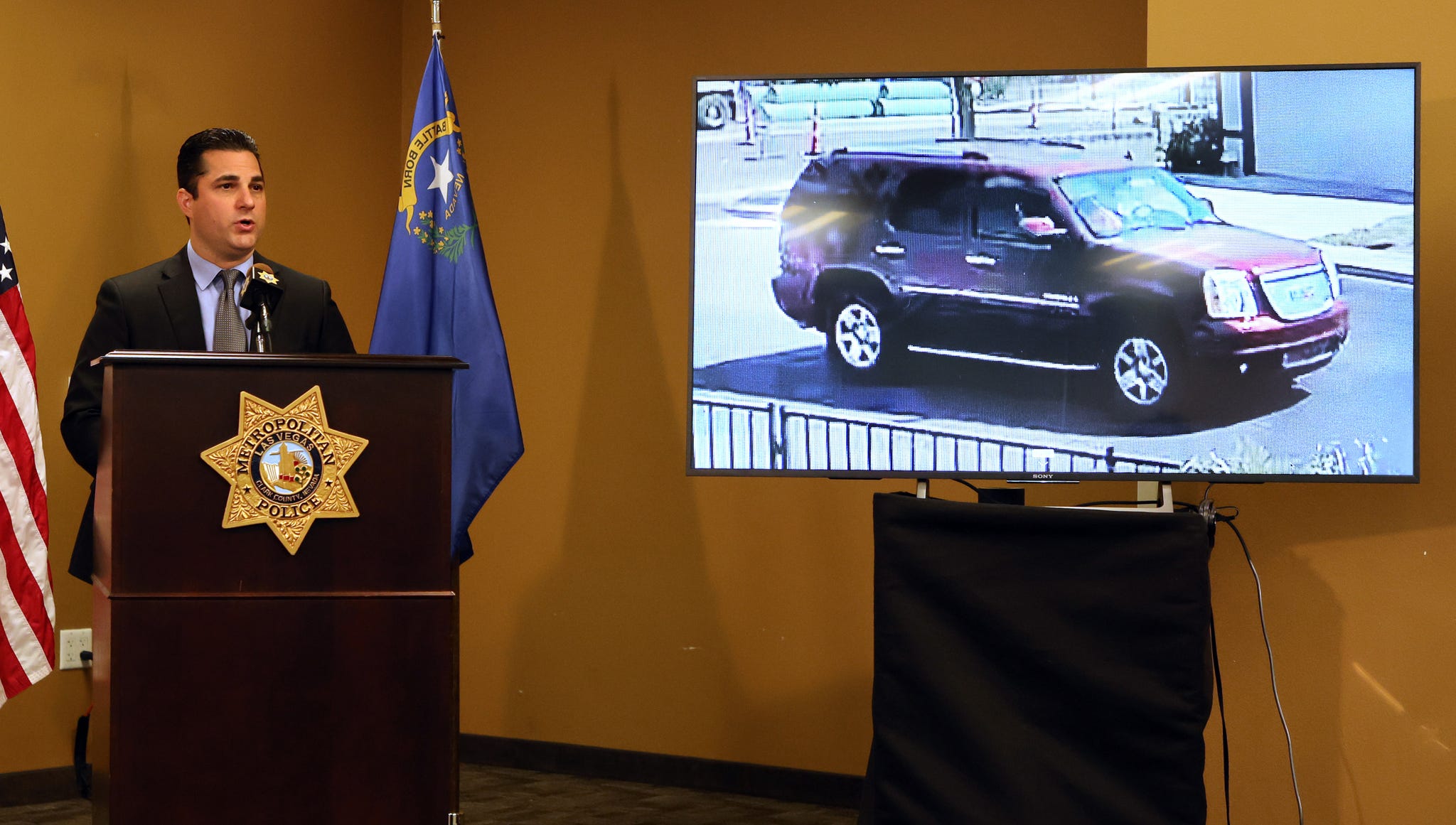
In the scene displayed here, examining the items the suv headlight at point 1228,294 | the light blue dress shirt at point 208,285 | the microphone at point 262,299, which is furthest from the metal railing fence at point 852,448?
the light blue dress shirt at point 208,285

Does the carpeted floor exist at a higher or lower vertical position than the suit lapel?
lower

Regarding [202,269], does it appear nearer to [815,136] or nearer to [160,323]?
[160,323]

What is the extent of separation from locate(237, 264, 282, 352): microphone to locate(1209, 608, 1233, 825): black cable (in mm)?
1660

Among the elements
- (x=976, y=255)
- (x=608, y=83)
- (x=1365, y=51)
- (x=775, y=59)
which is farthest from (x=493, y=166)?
(x=1365, y=51)

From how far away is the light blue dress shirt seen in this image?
119 inches

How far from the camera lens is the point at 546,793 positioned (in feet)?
13.8

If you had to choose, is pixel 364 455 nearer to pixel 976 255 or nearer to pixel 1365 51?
pixel 976 255

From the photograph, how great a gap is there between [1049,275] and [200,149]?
6.06ft

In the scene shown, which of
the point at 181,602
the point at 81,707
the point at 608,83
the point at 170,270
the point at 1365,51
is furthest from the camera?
the point at 608,83

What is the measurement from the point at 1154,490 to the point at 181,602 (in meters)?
1.72

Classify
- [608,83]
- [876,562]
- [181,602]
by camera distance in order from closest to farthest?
[181,602] < [876,562] < [608,83]

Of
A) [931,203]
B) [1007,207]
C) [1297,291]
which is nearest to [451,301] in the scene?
[931,203]

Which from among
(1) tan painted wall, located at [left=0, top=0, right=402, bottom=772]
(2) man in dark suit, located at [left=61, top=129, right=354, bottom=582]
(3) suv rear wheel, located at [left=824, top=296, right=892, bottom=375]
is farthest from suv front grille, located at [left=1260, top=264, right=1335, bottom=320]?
(1) tan painted wall, located at [left=0, top=0, right=402, bottom=772]

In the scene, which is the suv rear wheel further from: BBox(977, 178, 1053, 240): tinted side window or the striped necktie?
the striped necktie
